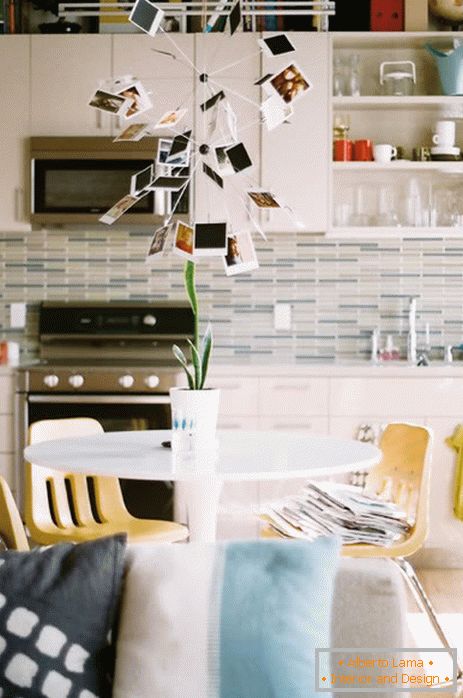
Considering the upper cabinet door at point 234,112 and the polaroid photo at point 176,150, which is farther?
the upper cabinet door at point 234,112

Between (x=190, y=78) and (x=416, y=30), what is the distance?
3.57ft

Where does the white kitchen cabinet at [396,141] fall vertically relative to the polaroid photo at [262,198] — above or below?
above

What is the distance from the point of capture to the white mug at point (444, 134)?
490cm

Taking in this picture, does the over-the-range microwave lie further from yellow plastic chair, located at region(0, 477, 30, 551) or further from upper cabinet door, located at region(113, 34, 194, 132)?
yellow plastic chair, located at region(0, 477, 30, 551)

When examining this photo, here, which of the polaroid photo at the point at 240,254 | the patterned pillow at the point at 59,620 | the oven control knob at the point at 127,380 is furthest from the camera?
the oven control knob at the point at 127,380

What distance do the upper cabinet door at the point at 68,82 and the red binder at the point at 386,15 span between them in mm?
1248

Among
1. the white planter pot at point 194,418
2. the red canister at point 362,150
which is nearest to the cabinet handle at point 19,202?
the red canister at point 362,150

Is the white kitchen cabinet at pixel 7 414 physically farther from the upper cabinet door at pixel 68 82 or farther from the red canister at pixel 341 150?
the red canister at pixel 341 150

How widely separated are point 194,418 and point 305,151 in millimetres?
2334

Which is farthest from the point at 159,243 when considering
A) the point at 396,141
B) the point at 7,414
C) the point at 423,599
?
the point at 396,141

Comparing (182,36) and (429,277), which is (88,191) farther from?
(429,277)

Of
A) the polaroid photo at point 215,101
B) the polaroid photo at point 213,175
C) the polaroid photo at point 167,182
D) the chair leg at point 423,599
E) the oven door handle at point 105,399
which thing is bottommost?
the chair leg at point 423,599

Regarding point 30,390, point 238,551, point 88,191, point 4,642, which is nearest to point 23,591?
point 4,642

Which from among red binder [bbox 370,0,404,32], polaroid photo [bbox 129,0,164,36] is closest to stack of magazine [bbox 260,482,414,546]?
polaroid photo [bbox 129,0,164,36]
